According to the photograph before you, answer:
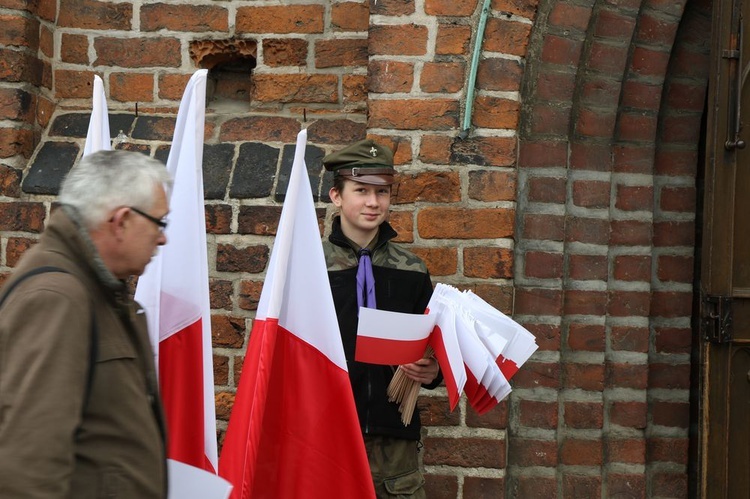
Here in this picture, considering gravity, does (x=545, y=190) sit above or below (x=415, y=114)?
below

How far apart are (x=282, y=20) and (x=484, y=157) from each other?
0.92 m

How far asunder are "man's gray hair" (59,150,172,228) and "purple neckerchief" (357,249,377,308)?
103 cm

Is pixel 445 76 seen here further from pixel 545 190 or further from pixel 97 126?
pixel 97 126

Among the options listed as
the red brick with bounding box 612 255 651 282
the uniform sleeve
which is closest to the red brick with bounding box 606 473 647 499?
the red brick with bounding box 612 255 651 282

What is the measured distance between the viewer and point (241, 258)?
3490mm

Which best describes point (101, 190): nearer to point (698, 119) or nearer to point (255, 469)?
point (255, 469)

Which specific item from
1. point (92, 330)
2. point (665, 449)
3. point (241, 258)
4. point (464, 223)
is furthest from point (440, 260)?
point (92, 330)

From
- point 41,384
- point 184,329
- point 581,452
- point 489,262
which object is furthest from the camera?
point 581,452

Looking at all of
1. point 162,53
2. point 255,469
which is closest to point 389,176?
point 255,469

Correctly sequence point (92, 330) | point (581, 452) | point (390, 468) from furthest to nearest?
point (581, 452) → point (390, 468) → point (92, 330)

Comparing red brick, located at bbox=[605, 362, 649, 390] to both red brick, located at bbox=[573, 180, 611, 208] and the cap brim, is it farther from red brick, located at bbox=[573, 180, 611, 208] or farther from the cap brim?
the cap brim

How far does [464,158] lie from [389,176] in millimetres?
423

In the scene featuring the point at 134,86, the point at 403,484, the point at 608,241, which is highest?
the point at 134,86

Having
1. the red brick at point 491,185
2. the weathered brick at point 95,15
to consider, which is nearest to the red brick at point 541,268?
the red brick at point 491,185
